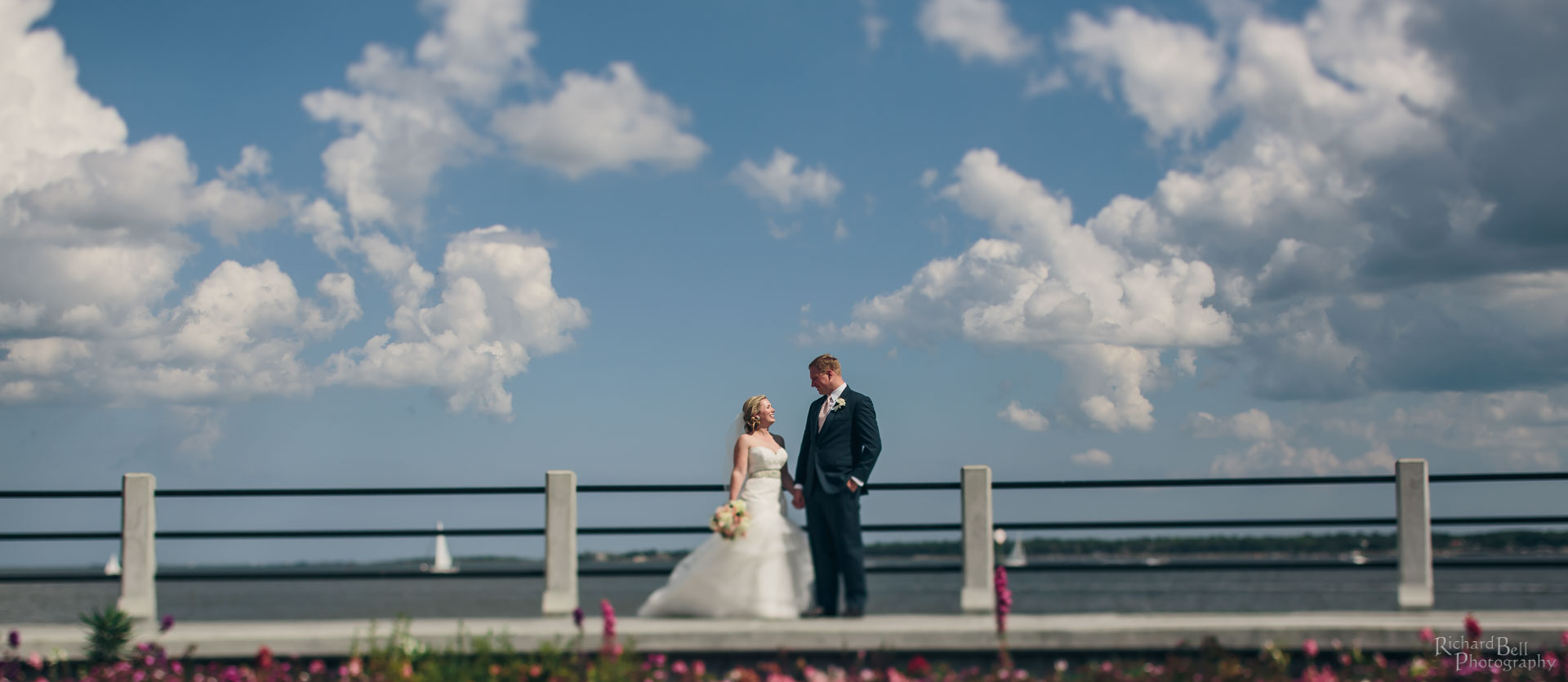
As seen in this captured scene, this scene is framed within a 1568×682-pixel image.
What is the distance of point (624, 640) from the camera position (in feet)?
25.4

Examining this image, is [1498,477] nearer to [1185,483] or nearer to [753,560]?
[1185,483]

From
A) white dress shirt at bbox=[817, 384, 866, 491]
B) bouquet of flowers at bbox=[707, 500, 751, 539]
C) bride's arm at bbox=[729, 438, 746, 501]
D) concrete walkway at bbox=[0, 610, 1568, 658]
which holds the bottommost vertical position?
concrete walkway at bbox=[0, 610, 1568, 658]

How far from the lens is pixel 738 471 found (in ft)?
29.5

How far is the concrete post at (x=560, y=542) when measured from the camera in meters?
9.31

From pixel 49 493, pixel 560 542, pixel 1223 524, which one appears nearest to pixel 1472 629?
pixel 1223 524

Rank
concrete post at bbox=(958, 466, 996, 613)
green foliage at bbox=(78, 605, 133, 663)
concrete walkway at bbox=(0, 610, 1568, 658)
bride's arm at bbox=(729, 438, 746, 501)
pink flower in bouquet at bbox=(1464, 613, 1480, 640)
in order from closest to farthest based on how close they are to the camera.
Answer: pink flower in bouquet at bbox=(1464, 613, 1480, 640) < concrete walkway at bbox=(0, 610, 1568, 658) < green foliage at bbox=(78, 605, 133, 663) < bride's arm at bbox=(729, 438, 746, 501) < concrete post at bbox=(958, 466, 996, 613)

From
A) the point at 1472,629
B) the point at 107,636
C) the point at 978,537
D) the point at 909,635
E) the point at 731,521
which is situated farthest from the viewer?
the point at 978,537

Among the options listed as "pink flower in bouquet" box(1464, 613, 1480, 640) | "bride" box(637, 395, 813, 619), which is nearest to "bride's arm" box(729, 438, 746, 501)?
"bride" box(637, 395, 813, 619)

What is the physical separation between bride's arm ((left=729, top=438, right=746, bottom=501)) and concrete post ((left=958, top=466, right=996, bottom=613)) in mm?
1855

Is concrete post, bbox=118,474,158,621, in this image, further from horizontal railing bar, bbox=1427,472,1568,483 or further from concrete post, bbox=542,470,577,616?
horizontal railing bar, bbox=1427,472,1568,483

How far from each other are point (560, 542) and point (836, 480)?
2.43 m

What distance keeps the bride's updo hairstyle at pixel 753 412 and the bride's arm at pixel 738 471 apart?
0.57 ft

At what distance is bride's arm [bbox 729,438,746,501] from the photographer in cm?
898

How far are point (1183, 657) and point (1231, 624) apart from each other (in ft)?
1.75
